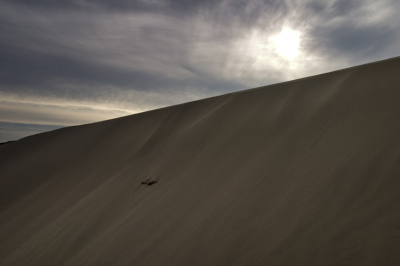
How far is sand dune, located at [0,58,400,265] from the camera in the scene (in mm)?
2137

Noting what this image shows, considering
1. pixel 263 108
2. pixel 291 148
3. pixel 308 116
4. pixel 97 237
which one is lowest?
pixel 97 237

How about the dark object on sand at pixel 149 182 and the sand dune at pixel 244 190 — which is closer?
the sand dune at pixel 244 190

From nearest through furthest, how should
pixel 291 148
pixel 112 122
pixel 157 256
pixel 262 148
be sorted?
pixel 157 256, pixel 291 148, pixel 262 148, pixel 112 122

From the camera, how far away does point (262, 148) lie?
3.62 meters

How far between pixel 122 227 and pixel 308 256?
210 cm

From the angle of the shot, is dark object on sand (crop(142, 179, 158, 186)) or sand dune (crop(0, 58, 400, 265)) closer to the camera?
sand dune (crop(0, 58, 400, 265))

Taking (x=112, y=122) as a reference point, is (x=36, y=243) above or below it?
below

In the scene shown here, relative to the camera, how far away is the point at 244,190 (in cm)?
297

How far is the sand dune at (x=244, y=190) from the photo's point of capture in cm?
214

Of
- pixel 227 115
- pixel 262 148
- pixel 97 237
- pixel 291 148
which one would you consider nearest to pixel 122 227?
pixel 97 237

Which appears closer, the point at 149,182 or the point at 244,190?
the point at 244,190

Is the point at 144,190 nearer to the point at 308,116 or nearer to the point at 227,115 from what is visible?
the point at 227,115

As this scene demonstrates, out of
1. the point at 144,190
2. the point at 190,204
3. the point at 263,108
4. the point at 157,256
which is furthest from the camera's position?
the point at 263,108

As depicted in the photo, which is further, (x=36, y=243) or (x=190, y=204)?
(x=36, y=243)
